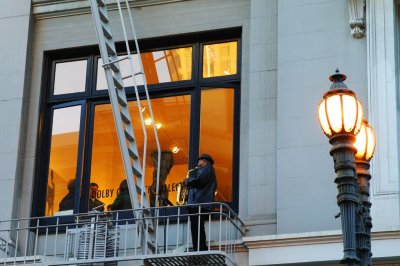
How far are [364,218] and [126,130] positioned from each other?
20.6ft

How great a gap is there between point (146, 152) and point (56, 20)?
3.36 metres

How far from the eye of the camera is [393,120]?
16203 mm

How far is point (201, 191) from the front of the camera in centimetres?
1662

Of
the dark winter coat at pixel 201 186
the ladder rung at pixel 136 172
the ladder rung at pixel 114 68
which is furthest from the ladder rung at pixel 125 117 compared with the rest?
the dark winter coat at pixel 201 186

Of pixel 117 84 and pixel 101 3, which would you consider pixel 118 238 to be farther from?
pixel 101 3

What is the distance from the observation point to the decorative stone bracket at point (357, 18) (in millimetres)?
17109

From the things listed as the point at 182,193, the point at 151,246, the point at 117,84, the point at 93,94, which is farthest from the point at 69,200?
the point at 151,246

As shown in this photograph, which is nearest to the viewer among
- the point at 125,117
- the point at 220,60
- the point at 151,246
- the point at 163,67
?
the point at 151,246

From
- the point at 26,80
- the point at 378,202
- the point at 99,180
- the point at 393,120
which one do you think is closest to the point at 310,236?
the point at 378,202

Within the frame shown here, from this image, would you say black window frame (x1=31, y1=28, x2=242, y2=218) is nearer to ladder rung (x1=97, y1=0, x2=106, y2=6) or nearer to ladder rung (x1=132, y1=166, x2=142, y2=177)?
ladder rung (x1=132, y1=166, x2=142, y2=177)

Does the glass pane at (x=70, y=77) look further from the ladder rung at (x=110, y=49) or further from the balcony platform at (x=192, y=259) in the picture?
the balcony platform at (x=192, y=259)

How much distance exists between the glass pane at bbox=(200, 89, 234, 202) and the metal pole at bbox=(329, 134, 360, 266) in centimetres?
642

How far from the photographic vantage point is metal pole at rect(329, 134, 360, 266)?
11320mm

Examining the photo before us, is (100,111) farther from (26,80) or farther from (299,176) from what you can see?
(299,176)
